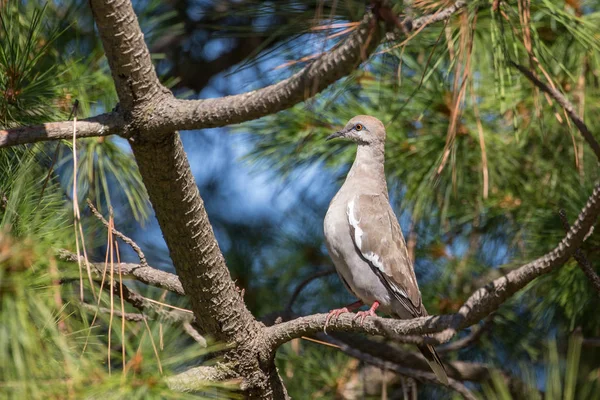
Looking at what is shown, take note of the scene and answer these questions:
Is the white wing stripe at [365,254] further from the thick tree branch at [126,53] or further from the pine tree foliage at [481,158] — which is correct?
the thick tree branch at [126,53]

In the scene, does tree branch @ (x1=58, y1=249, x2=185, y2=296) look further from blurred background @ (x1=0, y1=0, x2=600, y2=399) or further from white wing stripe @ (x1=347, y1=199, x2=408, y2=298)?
white wing stripe @ (x1=347, y1=199, x2=408, y2=298)

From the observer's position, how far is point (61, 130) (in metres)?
1.77

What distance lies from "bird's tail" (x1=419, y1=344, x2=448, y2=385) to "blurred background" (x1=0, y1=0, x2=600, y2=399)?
21 cm

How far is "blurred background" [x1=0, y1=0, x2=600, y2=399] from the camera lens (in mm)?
2055

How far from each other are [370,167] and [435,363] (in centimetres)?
86

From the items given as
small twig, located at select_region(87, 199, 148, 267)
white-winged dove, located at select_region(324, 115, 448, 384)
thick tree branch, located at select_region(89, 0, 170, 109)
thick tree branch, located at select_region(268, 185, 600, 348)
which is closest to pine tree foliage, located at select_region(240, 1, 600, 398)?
white-winged dove, located at select_region(324, 115, 448, 384)

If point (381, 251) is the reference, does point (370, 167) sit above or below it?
above

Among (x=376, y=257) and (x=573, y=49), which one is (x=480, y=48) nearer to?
(x=573, y=49)

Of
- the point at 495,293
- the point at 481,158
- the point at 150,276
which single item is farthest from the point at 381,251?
the point at 495,293

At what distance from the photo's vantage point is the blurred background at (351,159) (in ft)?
6.74

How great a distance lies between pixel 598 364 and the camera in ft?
11.6

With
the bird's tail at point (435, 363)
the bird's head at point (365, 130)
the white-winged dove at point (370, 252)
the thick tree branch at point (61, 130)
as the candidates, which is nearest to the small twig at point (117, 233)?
the thick tree branch at point (61, 130)

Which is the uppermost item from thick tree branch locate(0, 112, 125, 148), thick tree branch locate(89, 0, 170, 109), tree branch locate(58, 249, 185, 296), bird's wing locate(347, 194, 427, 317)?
thick tree branch locate(89, 0, 170, 109)

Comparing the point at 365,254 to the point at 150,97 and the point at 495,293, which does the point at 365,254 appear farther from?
the point at 495,293
